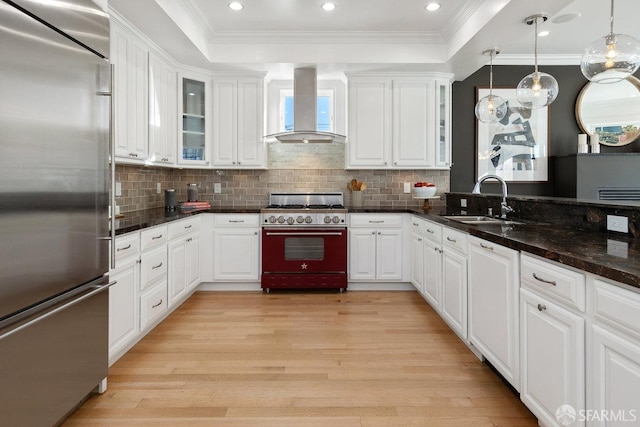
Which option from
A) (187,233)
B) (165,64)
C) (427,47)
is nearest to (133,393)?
(187,233)

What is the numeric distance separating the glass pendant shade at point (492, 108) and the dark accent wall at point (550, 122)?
122cm

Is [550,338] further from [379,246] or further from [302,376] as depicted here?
[379,246]

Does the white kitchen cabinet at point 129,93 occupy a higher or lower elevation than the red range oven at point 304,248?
higher

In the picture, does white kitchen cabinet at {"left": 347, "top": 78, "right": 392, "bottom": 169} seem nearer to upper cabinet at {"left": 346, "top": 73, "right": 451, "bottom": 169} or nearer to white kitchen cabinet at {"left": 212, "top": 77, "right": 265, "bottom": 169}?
upper cabinet at {"left": 346, "top": 73, "right": 451, "bottom": 169}

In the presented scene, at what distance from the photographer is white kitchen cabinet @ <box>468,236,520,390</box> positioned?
1923 millimetres

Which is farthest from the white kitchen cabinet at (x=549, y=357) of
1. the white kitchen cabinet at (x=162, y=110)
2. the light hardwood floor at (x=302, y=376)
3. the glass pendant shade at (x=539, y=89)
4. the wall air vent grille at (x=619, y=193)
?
the wall air vent grille at (x=619, y=193)

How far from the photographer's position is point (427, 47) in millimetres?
4031

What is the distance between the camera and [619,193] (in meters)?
4.48

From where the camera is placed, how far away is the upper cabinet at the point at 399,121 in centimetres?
436

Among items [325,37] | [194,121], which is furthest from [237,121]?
[325,37]

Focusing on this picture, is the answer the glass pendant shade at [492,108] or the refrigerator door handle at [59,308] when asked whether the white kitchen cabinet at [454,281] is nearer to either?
the glass pendant shade at [492,108]

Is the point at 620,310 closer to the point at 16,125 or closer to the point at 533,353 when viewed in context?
the point at 533,353

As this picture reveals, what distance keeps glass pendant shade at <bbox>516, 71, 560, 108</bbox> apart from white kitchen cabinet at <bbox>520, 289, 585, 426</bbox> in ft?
6.07

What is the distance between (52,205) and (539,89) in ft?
10.6
